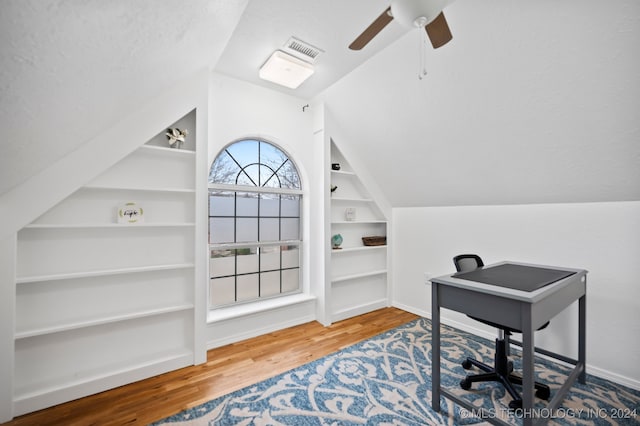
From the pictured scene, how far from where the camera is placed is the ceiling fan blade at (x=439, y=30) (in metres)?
1.38

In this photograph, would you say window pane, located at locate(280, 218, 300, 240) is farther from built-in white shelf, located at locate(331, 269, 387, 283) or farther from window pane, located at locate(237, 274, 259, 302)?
built-in white shelf, located at locate(331, 269, 387, 283)

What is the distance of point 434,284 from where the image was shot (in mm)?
1840

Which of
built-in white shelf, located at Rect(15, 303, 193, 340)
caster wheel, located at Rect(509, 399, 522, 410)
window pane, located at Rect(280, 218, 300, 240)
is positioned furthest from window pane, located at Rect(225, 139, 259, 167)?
caster wheel, located at Rect(509, 399, 522, 410)

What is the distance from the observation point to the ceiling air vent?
2207mm

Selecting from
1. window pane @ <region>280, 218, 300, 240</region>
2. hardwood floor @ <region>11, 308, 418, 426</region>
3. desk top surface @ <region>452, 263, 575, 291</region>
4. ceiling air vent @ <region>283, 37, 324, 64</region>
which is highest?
ceiling air vent @ <region>283, 37, 324, 64</region>

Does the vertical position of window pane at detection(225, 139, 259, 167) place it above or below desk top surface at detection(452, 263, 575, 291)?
above

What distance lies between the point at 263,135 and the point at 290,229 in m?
1.17

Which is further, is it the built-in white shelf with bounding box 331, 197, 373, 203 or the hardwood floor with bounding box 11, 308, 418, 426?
the built-in white shelf with bounding box 331, 197, 373, 203

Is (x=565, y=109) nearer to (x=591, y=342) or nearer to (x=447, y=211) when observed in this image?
(x=447, y=211)

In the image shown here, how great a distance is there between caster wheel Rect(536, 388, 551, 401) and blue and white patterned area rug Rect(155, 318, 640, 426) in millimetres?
64

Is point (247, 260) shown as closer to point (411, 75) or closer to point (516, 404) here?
point (411, 75)

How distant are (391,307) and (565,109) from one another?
2939 mm

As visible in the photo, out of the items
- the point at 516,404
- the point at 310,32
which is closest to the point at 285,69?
the point at 310,32

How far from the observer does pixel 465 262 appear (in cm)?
234
